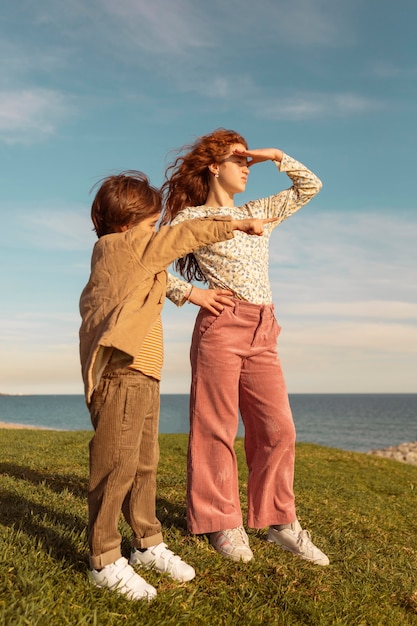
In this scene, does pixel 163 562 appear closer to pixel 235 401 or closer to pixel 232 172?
pixel 235 401

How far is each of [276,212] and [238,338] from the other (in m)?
1.12

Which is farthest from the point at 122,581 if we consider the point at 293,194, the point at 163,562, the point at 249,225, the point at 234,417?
the point at 293,194

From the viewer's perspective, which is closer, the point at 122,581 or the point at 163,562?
the point at 122,581

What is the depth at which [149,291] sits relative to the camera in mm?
2965

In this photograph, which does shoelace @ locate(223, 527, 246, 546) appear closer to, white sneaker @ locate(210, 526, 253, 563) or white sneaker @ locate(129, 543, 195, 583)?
white sneaker @ locate(210, 526, 253, 563)

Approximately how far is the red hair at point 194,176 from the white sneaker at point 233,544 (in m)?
1.76

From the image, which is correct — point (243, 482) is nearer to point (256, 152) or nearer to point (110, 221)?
point (256, 152)

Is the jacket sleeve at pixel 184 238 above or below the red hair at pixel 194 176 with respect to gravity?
below

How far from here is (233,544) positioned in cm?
369

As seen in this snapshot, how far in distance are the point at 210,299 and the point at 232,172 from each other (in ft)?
3.38

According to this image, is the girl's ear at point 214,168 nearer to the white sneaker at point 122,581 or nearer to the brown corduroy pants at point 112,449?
the brown corduroy pants at point 112,449

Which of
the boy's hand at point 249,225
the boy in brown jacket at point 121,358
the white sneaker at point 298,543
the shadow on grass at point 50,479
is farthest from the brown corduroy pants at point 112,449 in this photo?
the shadow on grass at point 50,479

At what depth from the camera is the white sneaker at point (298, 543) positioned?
3859mm

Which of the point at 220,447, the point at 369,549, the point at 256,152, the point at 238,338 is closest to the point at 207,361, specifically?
the point at 238,338
